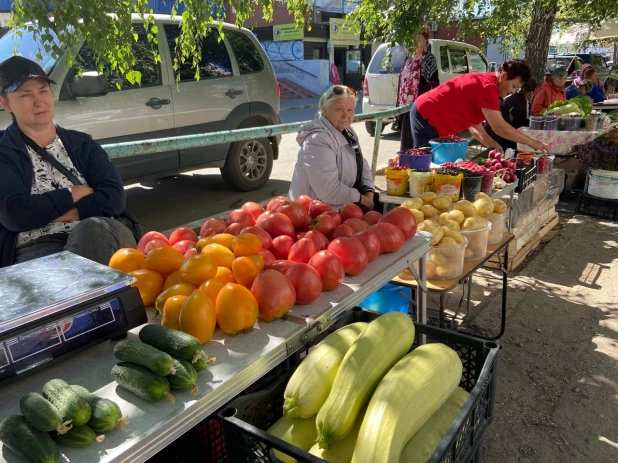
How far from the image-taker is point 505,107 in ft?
22.5

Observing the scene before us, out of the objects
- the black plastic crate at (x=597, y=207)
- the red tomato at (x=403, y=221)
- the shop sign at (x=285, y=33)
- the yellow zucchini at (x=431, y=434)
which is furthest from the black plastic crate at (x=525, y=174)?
the shop sign at (x=285, y=33)

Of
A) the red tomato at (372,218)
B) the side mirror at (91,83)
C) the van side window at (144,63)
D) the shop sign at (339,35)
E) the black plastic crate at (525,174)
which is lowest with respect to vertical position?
the black plastic crate at (525,174)

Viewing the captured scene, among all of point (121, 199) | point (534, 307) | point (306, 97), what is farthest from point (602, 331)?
point (306, 97)

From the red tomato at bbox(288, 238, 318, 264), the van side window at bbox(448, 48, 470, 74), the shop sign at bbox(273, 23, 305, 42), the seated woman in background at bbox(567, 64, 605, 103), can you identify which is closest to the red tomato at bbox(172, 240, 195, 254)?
the red tomato at bbox(288, 238, 318, 264)

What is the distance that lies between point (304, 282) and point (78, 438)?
824 mm

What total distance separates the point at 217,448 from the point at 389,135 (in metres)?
11.1

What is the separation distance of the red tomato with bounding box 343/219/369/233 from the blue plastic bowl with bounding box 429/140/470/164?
2.62 metres

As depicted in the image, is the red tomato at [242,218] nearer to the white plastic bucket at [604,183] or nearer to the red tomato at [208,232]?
the red tomato at [208,232]

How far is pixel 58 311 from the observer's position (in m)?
1.27

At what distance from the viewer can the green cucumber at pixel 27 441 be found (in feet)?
3.19

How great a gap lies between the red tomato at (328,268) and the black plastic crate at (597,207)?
5.26 m

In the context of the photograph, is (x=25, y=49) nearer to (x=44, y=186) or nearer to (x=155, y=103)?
(x=155, y=103)

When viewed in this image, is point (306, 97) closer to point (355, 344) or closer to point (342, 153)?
point (342, 153)

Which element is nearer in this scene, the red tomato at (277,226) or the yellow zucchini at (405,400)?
the yellow zucchini at (405,400)
